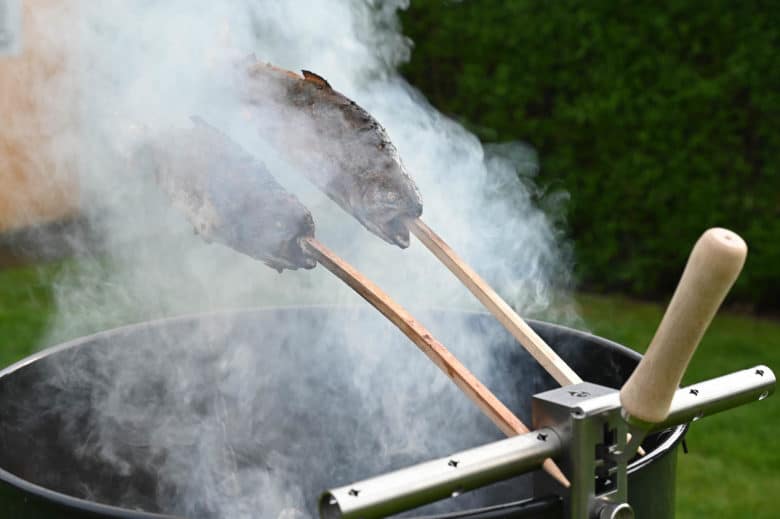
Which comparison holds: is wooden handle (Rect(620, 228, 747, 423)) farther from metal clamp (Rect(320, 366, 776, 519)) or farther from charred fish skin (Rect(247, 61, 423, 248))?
charred fish skin (Rect(247, 61, 423, 248))

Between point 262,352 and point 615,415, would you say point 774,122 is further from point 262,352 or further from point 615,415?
point 615,415

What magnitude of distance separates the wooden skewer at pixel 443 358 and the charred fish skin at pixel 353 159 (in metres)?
0.16

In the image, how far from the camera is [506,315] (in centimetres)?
164

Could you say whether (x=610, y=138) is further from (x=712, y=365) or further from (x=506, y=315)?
(x=506, y=315)

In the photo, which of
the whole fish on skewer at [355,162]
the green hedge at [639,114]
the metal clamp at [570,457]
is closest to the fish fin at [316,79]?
the whole fish on skewer at [355,162]

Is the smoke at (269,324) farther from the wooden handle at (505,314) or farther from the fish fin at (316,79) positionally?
the wooden handle at (505,314)

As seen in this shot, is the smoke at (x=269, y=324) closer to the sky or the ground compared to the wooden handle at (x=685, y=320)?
closer to the sky

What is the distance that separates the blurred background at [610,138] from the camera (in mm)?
4934

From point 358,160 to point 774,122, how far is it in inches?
144

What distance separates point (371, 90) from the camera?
286 cm

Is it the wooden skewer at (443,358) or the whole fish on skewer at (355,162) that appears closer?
the wooden skewer at (443,358)

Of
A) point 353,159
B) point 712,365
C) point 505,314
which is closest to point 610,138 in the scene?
point 712,365

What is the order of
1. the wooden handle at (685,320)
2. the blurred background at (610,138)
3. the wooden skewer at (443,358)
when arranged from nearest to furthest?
the wooden handle at (685,320) < the wooden skewer at (443,358) < the blurred background at (610,138)

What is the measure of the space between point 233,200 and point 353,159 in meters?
0.25
